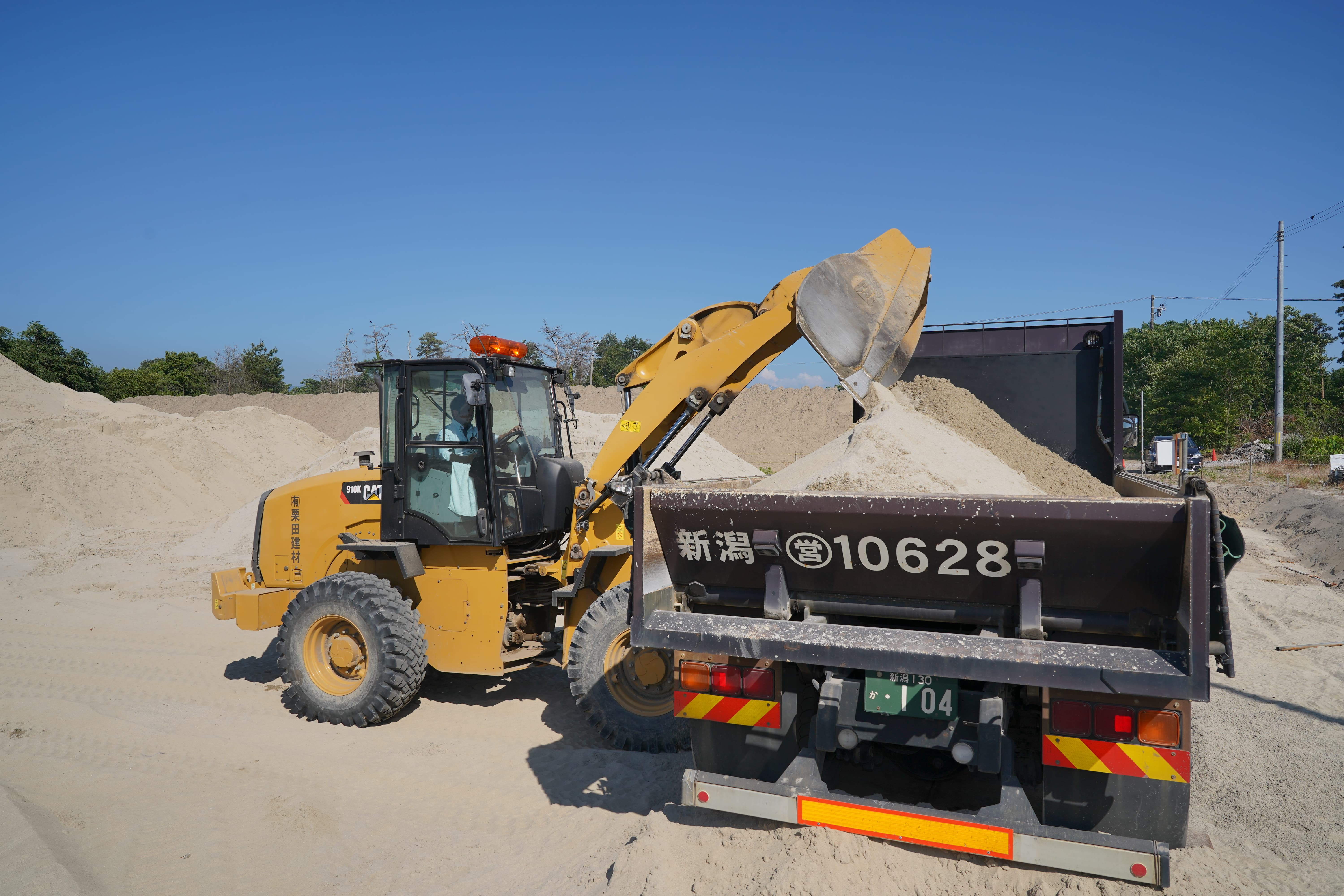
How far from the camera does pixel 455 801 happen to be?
4.43 metres

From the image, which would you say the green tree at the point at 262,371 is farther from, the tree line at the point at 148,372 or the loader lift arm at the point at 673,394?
the loader lift arm at the point at 673,394

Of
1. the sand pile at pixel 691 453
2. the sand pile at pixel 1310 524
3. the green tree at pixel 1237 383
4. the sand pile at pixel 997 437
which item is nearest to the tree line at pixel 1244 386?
Result: the green tree at pixel 1237 383

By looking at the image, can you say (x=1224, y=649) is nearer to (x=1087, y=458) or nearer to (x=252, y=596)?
(x=1087, y=458)

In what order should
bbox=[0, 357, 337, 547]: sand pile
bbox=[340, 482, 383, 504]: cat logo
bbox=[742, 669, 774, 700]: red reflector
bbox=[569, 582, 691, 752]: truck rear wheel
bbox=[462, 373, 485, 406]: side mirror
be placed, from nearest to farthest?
1. bbox=[742, 669, 774, 700]: red reflector
2. bbox=[569, 582, 691, 752]: truck rear wheel
3. bbox=[462, 373, 485, 406]: side mirror
4. bbox=[340, 482, 383, 504]: cat logo
5. bbox=[0, 357, 337, 547]: sand pile

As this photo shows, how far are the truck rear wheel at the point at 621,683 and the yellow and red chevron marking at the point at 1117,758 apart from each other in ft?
8.39

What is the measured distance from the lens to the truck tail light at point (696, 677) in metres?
3.39

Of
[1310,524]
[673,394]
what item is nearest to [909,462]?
[673,394]

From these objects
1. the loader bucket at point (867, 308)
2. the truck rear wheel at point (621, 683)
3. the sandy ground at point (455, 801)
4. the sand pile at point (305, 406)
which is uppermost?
the sand pile at point (305, 406)

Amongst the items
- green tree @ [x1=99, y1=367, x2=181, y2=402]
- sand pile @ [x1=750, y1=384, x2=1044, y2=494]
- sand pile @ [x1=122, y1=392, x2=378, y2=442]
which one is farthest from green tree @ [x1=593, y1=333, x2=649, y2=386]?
sand pile @ [x1=750, y1=384, x2=1044, y2=494]

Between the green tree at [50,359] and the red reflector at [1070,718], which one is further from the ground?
the green tree at [50,359]

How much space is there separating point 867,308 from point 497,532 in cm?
289

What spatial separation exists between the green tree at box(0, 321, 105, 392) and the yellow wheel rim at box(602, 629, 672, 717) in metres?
41.1

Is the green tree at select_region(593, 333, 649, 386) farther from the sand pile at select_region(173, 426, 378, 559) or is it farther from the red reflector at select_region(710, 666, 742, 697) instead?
the red reflector at select_region(710, 666, 742, 697)

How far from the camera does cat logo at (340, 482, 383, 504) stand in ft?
20.1
